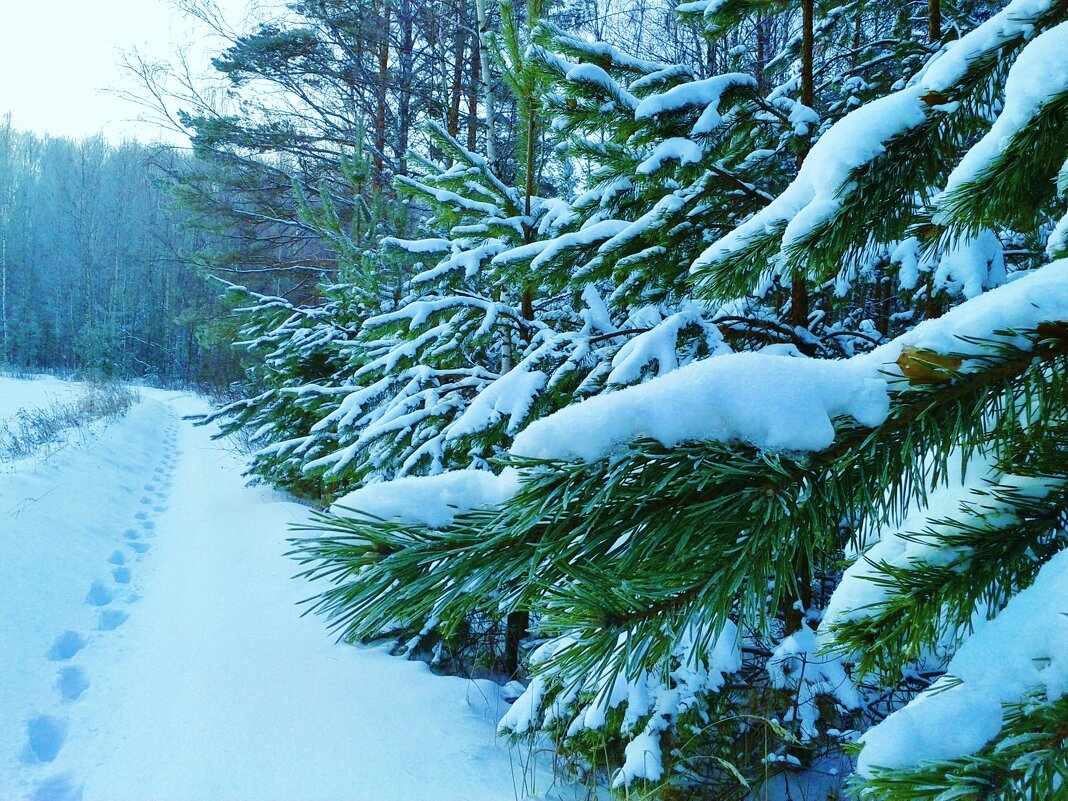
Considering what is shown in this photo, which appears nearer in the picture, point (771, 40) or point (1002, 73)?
point (1002, 73)

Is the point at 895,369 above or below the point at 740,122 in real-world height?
below

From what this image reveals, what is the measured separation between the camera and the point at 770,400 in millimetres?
565

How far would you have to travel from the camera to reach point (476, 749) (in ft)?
8.22

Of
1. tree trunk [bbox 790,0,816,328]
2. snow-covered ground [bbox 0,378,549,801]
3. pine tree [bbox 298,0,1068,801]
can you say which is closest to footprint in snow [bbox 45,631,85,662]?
snow-covered ground [bbox 0,378,549,801]

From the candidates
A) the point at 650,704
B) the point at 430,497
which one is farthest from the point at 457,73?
the point at 430,497

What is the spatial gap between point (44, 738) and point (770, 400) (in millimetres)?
3521

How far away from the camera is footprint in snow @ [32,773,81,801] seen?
2.23 meters

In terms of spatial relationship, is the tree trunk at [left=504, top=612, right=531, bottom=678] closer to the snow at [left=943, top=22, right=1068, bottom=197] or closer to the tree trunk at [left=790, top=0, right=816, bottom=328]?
the tree trunk at [left=790, top=0, right=816, bottom=328]

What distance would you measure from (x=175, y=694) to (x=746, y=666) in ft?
8.91

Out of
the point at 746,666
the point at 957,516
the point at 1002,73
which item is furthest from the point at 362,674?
the point at 1002,73

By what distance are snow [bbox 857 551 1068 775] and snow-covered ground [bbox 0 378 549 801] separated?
1.80 m

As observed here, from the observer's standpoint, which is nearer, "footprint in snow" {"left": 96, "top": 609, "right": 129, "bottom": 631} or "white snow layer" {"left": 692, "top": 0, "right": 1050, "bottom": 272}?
"white snow layer" {"left": 692, "top": 0, "right": 1050, "bottom": 272}

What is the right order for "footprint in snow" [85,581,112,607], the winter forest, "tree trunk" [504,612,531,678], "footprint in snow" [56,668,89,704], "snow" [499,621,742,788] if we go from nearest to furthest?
the winter forest, "snow" [499,621,742,788], "footprint in snow" [56,668,89,704], "tree trunk" [504,612,531,678], "footprint in snow" [85,581,112,607]

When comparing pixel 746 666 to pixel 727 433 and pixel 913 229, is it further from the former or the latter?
pixel 727 433
